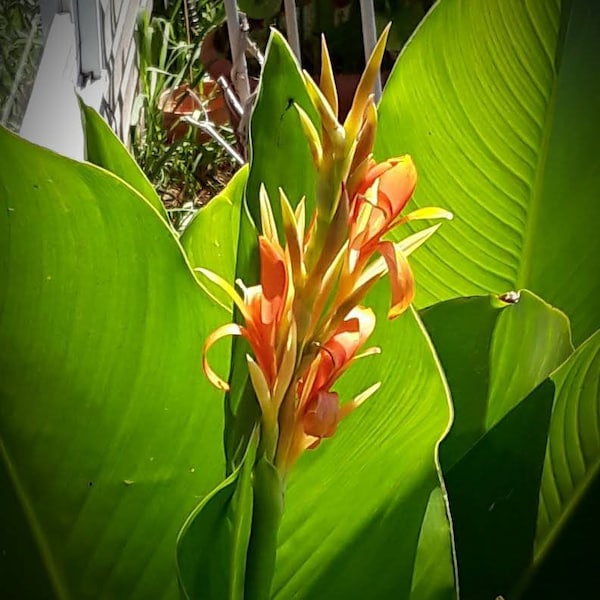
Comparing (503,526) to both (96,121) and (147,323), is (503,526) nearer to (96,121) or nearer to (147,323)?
(147,323)

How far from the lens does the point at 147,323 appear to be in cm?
43

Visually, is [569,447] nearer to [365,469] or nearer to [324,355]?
[365,469]

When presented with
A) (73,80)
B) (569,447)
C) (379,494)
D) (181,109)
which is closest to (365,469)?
(379,494)

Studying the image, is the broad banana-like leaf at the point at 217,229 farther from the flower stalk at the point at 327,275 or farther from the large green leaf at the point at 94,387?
the flower stalk at the point at 327,275

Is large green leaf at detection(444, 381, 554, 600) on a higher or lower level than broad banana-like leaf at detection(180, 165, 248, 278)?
lower

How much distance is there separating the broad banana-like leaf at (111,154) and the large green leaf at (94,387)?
0.11 metres

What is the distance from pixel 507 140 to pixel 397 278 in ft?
0.97

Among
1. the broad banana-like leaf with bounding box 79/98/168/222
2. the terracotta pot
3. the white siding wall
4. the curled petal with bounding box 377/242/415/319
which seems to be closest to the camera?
the curled petal with bounding box 377/242/415/319

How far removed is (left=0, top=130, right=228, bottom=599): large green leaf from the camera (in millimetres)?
385

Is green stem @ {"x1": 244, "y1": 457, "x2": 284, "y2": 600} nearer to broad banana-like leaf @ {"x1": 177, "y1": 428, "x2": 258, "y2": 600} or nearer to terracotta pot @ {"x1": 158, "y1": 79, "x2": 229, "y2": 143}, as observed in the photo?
broad banana-like leaf @ {"x1": 177, "y1": 428, "x2": 258, "y2": 600}

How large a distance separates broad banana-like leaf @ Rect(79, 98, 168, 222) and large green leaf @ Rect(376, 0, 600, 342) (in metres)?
0.14

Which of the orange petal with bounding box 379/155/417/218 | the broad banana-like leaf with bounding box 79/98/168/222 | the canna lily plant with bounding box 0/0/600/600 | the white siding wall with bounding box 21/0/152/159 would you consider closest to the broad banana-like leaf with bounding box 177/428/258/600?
the canna lily plant with bounding box 0/0/600/600

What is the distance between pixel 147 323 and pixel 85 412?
0.18ft

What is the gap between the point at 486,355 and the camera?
48 cm
